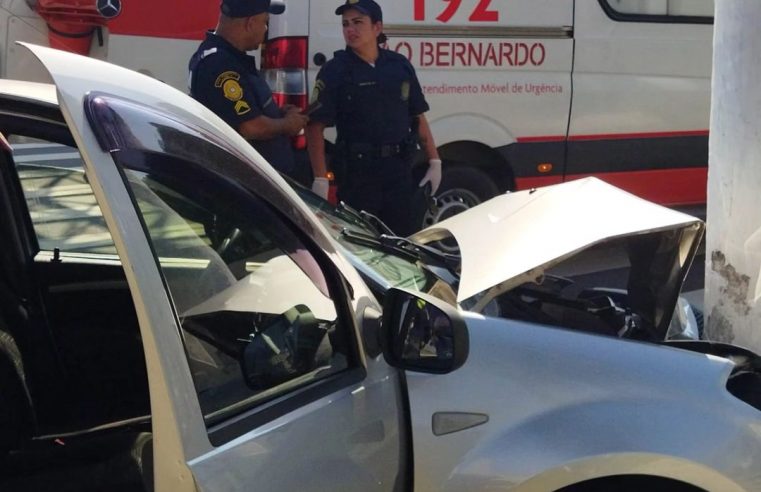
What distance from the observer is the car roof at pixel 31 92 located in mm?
1966

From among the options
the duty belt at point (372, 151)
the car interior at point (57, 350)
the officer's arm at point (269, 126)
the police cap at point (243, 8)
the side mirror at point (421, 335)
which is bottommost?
the car interior at point (57, 350)

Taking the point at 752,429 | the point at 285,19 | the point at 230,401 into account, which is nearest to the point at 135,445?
the point at 230,401

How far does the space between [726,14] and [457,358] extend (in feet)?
4.92

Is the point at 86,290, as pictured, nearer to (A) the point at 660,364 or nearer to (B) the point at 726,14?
(A) the point at 660,364

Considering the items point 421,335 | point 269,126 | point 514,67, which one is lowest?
point 421,335

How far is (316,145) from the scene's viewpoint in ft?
15.4

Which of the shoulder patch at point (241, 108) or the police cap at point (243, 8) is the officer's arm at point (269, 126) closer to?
the shoulder patch at point (241, 108)

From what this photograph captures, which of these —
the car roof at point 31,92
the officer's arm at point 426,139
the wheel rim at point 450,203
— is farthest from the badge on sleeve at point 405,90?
the car roof at point 31,92

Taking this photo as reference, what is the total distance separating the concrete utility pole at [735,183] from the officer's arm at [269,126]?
1.99m

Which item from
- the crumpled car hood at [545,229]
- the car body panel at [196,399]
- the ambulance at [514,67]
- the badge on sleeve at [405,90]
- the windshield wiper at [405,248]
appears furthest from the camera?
the ambulance at [514,67]

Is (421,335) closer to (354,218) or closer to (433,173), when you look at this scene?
(354,218)

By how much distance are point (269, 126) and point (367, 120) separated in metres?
0.66

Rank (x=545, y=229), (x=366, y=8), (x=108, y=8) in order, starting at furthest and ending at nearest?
(x=108, y=8), (x=366, y=8), (x=545, y=229)

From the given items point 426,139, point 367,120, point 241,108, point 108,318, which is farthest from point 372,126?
point 108,318
